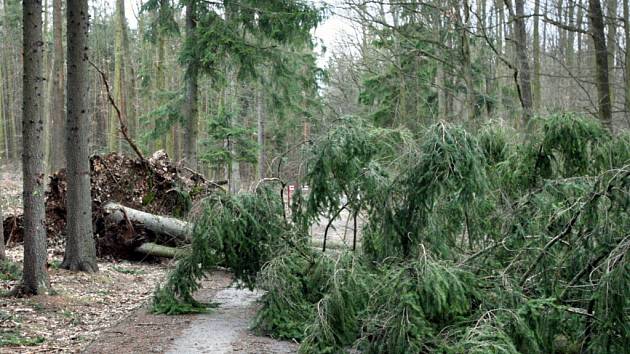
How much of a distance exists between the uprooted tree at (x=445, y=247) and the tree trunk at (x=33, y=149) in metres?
1.65

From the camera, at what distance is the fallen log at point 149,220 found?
11.8 m

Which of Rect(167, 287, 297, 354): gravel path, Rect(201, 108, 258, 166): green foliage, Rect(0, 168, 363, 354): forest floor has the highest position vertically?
Rect(201, 108, 258, 166): green foliage

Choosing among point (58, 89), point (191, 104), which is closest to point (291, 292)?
point (191, 104)

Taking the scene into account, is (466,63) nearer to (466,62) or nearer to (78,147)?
(466,62)

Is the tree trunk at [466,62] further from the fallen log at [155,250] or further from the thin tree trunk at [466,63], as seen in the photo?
the fallen log at [155,250]

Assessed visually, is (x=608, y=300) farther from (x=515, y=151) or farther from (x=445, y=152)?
(x=515, y=151)

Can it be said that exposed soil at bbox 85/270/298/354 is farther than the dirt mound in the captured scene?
No

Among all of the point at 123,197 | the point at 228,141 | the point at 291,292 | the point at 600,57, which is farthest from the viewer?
the point at 228,141

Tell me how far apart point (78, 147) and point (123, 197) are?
314cm

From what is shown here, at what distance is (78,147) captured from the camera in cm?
951

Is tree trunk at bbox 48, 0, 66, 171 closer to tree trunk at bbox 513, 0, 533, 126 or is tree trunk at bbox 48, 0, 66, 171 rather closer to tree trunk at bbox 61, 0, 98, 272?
tree trunk at bbox 61, 0, 98, 272

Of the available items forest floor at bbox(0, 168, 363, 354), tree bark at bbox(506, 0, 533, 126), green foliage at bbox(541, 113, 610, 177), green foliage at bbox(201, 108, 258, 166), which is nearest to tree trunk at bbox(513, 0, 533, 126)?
tree bark at bbox(506, 0, 533, 126)

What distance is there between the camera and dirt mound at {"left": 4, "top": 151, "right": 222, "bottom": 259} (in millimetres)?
11812

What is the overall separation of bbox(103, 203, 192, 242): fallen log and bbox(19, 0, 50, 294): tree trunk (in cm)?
384
